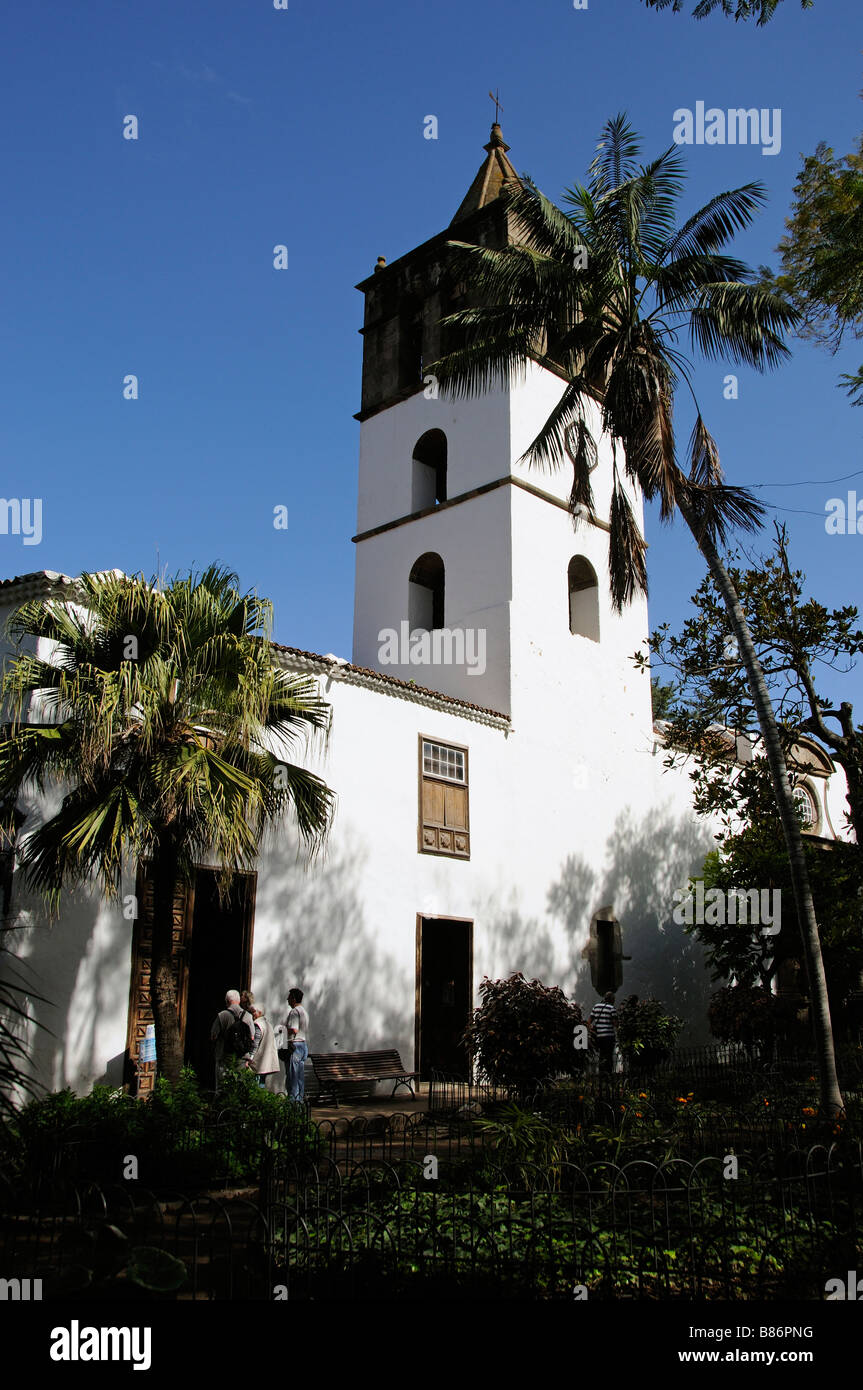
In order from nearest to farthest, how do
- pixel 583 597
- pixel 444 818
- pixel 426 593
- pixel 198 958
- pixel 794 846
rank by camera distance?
pixel 794 846, pixel 198 958, pixel 444 818, pixel 583 597, pixel 426 593

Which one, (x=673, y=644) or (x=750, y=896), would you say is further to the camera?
(x=750, y=896)

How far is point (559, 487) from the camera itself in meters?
20.8

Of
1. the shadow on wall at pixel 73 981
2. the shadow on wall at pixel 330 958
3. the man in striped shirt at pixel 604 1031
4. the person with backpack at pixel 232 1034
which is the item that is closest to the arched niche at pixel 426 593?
the shadow on wall at pixel 330 958

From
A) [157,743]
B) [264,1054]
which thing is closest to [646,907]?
[264,1054]

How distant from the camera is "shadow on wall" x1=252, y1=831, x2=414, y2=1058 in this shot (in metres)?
13.4

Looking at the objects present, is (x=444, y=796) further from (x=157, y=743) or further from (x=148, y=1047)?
(x=157, y=743)

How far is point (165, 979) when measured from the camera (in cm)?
963

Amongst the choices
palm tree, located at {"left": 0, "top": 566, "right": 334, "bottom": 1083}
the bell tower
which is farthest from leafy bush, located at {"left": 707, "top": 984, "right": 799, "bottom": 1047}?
palm tree, located at {"left": 0, "top": 566, "right": 334, "bottom": 1083}

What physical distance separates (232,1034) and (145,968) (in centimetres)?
149

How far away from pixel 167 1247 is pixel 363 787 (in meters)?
8.94

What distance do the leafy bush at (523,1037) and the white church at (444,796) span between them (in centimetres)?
197

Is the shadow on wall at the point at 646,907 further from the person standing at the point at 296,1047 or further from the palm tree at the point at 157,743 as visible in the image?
the palm tree at the point at 157,743

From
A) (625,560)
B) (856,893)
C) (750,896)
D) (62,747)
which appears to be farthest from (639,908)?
(62,747)
